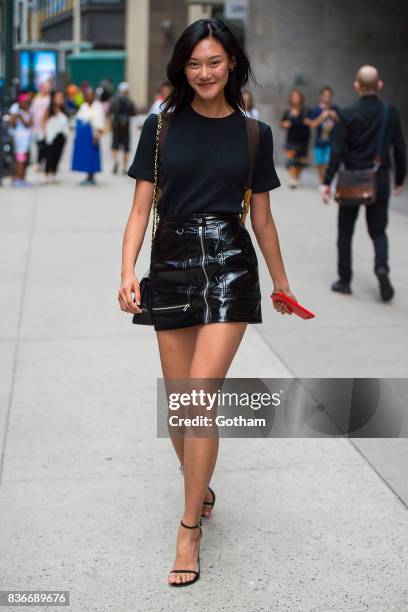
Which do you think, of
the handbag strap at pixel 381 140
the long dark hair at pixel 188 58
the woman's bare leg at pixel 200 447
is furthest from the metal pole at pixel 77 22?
the woman's bare leg at pixel 200 447

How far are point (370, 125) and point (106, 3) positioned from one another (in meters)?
55.4

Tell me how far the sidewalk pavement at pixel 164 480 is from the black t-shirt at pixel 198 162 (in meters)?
1.32

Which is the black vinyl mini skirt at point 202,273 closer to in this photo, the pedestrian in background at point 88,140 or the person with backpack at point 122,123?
the pedestrian in background at point 88,140

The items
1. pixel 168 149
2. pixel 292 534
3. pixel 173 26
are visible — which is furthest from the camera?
pixel 173 26

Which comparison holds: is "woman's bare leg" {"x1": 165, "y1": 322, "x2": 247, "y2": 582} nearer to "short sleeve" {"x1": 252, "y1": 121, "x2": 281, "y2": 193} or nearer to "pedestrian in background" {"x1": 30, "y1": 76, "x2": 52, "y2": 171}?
"short sleeve" {"x1": 252, "y1": 121, "x2": 281, "y2": 193}

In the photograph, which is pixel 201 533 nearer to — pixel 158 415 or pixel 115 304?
pixel 158 415

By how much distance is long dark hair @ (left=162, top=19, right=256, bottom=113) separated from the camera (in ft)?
11.9

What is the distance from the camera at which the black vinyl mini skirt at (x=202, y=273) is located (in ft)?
12.1

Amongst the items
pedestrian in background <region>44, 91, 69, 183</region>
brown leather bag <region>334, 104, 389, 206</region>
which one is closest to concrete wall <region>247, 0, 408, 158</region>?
pedestrian in background <region>44, 91, 69, 183</region>

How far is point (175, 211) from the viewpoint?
3.73 m

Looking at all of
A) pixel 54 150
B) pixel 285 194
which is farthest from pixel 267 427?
pixel 54 150

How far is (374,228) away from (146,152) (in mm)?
5225

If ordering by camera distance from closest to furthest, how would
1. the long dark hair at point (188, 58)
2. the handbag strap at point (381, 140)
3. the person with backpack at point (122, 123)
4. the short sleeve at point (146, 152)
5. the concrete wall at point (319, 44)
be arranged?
1. the long dark hair at point (188, 58)
2. the short sleeve at point (146, 152)
3. the handbag strap at point (381, 140)
4. the person with backpack at point (122, 123)
5. the concrete wall at point (319, 44)

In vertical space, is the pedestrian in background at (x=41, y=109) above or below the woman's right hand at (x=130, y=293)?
below
